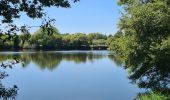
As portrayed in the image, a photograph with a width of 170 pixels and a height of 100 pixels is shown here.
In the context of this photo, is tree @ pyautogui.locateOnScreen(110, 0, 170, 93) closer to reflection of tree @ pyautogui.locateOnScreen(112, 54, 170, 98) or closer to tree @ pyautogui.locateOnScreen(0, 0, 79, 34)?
reflection of tree @ pyautogui.locateOnScreen(112, 54, 170, 98)

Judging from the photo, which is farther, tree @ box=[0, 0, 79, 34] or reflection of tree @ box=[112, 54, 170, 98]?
reflection of tree @ box=[112, 54, 170, 98]

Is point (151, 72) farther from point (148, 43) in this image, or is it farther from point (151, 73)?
point (148, 43)

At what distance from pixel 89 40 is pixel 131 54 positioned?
15100 centimetres

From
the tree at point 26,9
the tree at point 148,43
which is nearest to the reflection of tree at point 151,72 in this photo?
the tree at point 148,43

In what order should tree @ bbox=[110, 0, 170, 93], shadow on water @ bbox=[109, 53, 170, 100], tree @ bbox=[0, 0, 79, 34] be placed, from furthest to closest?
shadow on water @ bbox=[109, 53, 170, 100], tree @ bbox=[110, 0, 170, 93], tree @ bbox=[0, 0, 79, 34]

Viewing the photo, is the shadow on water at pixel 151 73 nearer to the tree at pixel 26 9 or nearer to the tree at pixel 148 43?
the tree at pixel 148 43

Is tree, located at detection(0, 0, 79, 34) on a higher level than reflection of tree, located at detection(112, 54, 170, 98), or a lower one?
higher

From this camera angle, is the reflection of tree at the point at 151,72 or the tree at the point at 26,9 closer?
the tree at the point at 26,9

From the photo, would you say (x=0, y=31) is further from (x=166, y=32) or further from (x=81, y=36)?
(x=81, y=36)

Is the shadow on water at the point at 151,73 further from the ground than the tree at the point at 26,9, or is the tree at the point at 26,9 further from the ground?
the tree at the point at 26,9

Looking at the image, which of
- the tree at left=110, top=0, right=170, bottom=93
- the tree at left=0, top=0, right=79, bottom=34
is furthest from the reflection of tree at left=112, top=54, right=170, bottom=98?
the tree at left=0, top=0, right=79, bottom=34

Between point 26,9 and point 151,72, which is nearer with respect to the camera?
point 26,9

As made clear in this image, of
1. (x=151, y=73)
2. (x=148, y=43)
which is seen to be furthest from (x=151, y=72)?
(x=148, y=43)

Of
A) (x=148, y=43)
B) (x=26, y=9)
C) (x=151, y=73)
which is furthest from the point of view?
(x=151, y=73)
